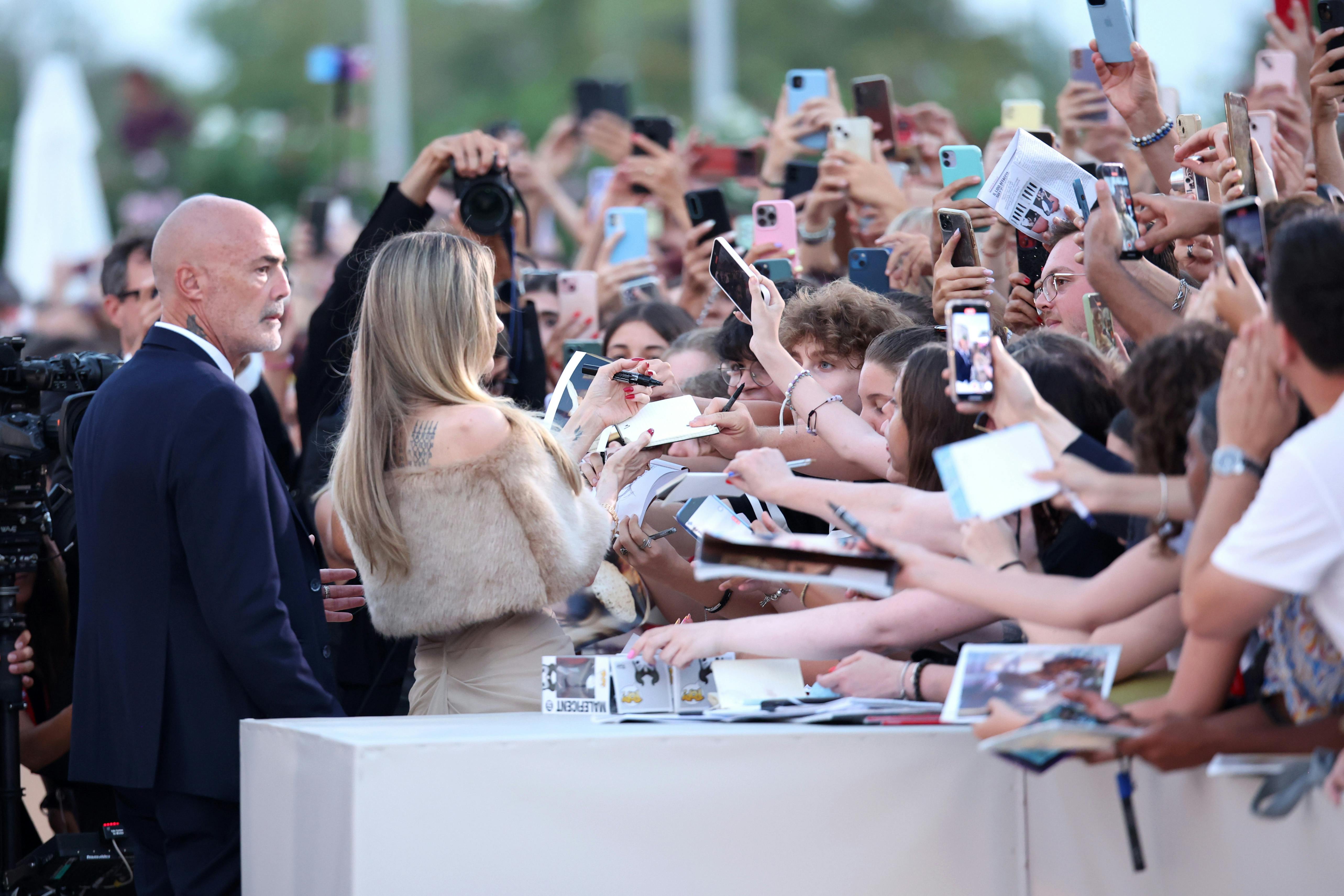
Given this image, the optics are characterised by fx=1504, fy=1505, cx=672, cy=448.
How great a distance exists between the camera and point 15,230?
43.7ft

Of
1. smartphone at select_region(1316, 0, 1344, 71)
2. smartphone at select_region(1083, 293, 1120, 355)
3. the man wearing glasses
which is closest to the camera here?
smartphone at select_region(1083, 293, 1120, 355)

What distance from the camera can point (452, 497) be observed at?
11.1ft

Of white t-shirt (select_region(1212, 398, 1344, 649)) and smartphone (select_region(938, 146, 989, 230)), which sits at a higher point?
smartphone (select_region(938, 146, 989, 230))

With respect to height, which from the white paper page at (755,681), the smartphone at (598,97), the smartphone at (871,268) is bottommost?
the white paper page at (755,681)

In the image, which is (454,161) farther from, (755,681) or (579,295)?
(755,681)

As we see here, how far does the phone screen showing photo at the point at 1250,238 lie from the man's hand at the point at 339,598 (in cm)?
237

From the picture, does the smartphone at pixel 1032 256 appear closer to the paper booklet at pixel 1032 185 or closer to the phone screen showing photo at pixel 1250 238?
the paper booklet at pixel 1032 185

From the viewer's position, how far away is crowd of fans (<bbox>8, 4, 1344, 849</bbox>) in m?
2.13

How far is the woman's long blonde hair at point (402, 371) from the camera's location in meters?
3.37

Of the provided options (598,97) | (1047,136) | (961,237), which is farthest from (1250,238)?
(598,97)

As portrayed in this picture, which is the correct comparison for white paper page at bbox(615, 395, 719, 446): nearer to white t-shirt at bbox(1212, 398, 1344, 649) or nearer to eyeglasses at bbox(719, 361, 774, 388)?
eyeglasses at bbox(719, 361, 774, 388)

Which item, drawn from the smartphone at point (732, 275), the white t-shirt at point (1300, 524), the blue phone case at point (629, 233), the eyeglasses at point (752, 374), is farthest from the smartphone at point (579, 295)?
A: the white t-shirt at point (1300, 524)

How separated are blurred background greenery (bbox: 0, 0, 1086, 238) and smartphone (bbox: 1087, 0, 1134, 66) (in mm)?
18282

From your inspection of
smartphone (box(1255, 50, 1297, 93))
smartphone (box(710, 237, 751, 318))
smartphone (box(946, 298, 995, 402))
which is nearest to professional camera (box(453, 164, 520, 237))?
smartphone (box(710, 237, 751, 318))
